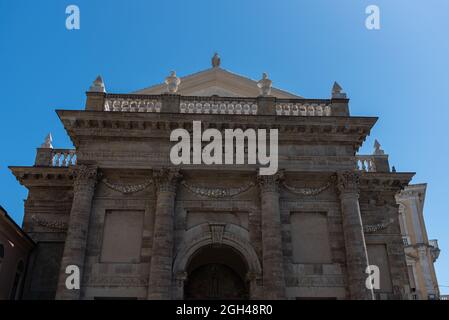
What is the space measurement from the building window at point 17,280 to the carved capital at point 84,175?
4.72 metres

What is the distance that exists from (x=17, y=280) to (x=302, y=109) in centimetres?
1473

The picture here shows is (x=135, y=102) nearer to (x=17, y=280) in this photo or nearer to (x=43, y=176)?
(x=43, y=176)

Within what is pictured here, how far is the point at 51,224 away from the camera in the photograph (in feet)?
68.7

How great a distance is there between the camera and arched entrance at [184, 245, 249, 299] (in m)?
19.9

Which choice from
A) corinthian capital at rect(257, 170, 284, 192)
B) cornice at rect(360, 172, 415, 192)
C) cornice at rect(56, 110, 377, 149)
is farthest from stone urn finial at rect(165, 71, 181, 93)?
cornice at rect(360, 172, 415, 192)

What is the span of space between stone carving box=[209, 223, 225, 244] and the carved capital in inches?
206

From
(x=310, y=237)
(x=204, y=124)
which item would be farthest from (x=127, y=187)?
(x=310, y=237)

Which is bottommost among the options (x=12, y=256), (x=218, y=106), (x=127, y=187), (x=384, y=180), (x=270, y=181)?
(x=12, y=256)

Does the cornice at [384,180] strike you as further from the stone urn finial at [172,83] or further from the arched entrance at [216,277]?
the stone urn finial at [172,83]

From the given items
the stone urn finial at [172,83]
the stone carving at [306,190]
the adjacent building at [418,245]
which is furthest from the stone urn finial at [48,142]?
the adjacent building at [418,245]

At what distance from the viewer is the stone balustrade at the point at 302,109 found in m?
20.7

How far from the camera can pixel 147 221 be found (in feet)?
60.9
